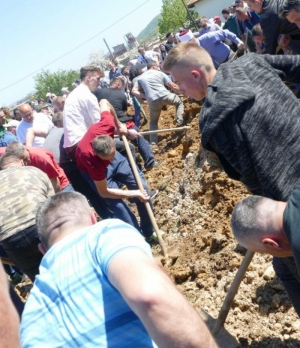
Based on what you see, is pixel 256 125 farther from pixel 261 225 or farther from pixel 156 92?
pixel 156 92

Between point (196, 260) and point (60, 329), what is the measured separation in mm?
2954

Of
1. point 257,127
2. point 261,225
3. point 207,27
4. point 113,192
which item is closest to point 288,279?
point 261,225

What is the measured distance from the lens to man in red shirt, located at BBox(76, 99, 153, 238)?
13.3ft

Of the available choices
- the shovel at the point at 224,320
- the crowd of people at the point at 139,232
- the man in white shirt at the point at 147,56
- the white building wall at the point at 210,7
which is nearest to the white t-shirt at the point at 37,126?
the crowd of people at the point at 139,232

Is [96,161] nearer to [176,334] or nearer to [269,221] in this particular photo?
[269,221]

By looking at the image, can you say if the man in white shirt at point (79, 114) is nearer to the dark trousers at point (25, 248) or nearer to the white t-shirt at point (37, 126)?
the white t-shirt at point (37, 126)

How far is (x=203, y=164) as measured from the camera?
5508mm

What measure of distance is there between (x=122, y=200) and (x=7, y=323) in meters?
3.40

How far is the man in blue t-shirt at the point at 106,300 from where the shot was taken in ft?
4.11

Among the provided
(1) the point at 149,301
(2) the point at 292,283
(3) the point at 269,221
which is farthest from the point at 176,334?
(2) the point at 292,283

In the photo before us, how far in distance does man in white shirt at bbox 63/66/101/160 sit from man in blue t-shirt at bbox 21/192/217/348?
138 inches

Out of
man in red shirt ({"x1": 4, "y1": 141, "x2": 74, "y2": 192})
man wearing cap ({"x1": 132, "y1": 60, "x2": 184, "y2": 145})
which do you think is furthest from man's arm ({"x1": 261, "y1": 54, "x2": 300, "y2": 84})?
man wearing cap ({"x1": 132, "y1": 60, "x2": 184, "y2": 145})

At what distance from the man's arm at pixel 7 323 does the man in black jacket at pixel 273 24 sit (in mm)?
4127

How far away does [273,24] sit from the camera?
4.48 m
